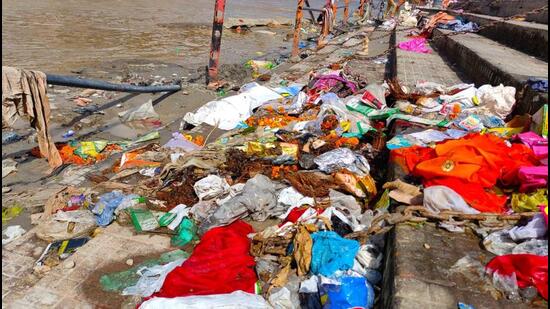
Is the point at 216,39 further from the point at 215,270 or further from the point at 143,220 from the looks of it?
the point at 215,270

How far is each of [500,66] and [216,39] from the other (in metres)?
4.95

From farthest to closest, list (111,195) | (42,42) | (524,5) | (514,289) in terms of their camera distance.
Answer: (524,5) < (42,42) < (111,195) < (514,289)

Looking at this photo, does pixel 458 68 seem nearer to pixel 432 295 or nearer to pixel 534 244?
pixel 534 244

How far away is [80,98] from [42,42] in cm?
403

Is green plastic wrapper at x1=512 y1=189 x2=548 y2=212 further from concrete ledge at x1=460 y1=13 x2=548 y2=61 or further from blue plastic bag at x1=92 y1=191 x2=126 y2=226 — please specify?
concrete ledge at x1=460 y1=13 x2=548 y2=61

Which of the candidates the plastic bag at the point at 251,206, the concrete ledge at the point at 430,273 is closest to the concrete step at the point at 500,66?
the concrete ledge at the point at 430,273

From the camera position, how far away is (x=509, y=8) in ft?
37.3

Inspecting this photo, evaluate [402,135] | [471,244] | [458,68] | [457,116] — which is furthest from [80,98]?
[458,68]

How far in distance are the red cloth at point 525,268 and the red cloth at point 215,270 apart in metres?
1.52

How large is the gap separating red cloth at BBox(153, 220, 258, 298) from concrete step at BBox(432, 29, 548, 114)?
3494 mm

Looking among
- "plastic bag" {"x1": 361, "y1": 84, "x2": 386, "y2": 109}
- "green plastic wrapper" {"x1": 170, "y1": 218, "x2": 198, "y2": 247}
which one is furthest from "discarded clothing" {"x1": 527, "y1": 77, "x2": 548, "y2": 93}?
"green plastic wrapper" {"x1": 170, "y1": 218, "x2": 198, "y2": 247}

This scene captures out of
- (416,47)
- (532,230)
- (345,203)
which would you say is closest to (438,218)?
(532,230)

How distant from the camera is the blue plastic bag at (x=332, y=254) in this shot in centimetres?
267

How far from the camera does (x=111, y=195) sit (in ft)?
12.6
